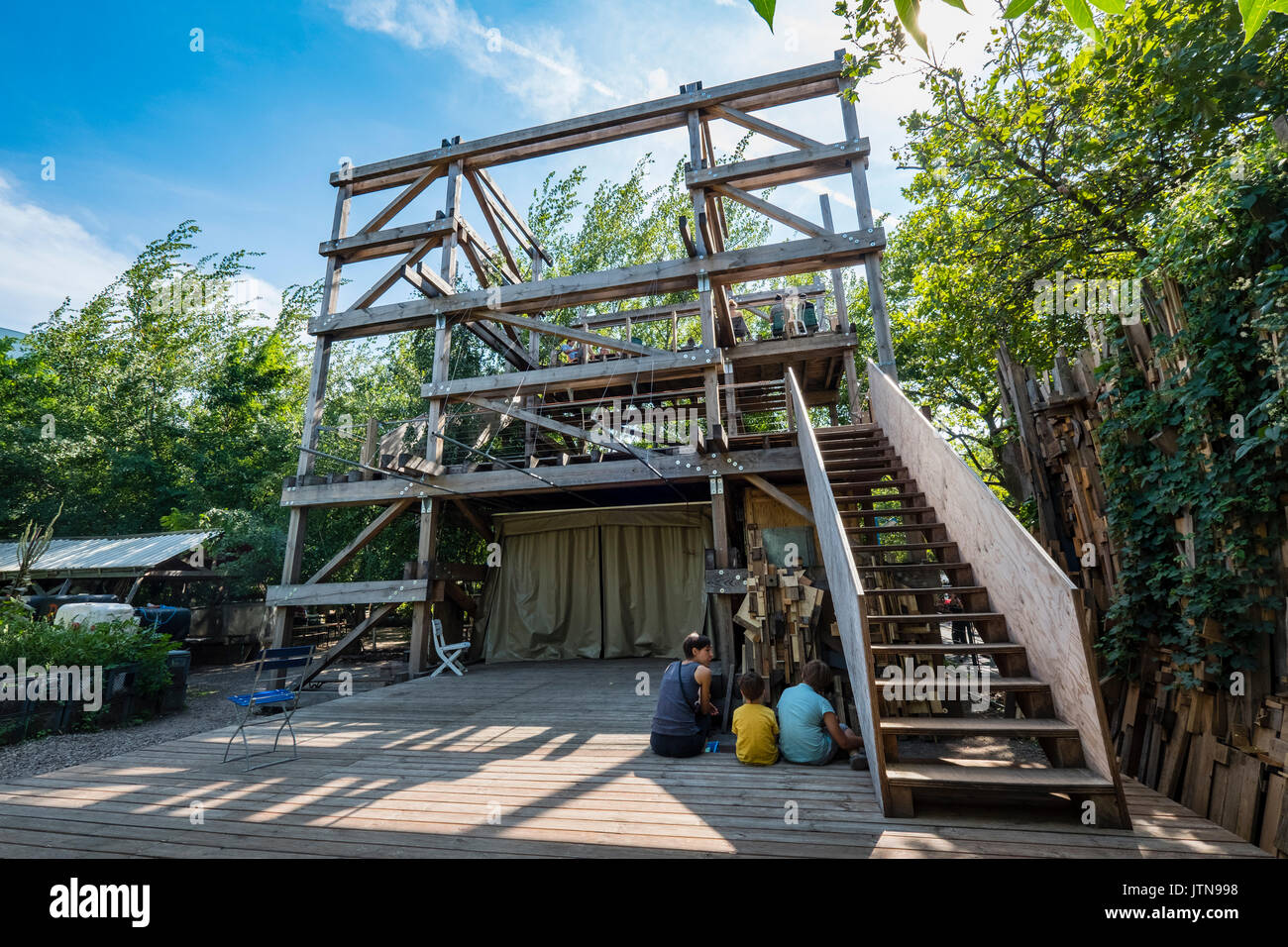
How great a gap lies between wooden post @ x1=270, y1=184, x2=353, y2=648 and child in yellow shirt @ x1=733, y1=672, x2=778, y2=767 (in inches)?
301

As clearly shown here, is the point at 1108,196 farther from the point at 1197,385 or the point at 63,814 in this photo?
the point at 63,814

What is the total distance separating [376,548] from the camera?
14.3 metres

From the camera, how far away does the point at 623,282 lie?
8922 mm

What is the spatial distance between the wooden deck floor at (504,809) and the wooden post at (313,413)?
12.1 ft

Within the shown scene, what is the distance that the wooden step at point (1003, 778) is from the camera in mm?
2997

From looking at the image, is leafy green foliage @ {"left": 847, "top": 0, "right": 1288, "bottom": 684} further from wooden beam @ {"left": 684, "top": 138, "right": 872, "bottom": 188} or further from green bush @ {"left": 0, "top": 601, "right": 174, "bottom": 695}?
green bush @ {"left": 0, "top": 601, "right": 174, "bottom": 695}

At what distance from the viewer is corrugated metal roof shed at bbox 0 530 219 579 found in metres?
12.6

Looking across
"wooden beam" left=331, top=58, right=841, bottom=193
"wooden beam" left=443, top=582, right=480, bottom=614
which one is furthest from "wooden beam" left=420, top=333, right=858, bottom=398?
"wooden beam" left=331, top=58, right=841, bottom=193

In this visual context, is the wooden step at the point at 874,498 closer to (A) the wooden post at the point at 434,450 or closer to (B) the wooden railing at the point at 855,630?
(B) the wooden railing at the point at 855,630

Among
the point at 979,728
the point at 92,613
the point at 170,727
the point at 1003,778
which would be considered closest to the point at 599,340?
the point at 979,728

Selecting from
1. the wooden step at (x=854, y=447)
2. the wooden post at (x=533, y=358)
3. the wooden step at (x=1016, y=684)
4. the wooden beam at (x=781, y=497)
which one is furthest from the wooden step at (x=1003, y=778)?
the wooden post at (x=533, y=358)

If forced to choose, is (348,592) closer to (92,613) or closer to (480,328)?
(92,613)
